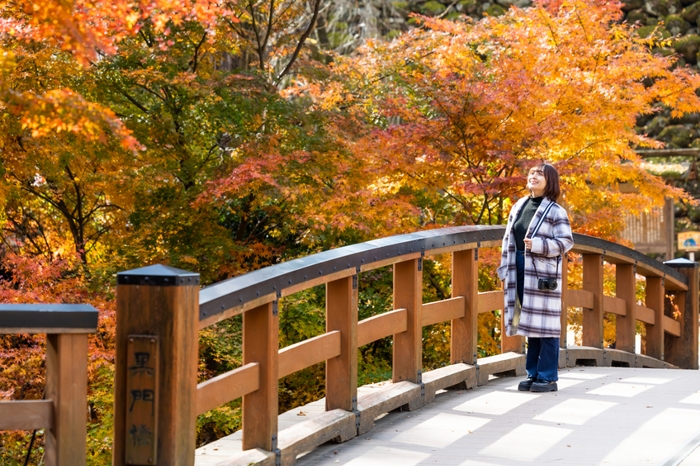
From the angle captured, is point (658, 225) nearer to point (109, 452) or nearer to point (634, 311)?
point (634, 311)

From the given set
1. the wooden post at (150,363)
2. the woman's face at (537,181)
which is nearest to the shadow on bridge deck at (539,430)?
the wooden post at (150,363)

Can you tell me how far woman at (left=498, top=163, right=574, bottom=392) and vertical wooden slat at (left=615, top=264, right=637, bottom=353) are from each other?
9.88ft

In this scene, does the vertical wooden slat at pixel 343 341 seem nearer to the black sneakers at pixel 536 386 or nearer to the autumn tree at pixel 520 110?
the black sneakers at pixel 536 386

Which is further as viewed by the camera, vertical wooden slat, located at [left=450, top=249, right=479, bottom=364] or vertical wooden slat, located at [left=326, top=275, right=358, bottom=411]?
vertical wooden slat, located at [left=450, top=249, right=479, bottom=364]

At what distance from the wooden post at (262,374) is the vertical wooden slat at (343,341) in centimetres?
81

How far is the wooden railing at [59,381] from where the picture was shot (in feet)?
10.2

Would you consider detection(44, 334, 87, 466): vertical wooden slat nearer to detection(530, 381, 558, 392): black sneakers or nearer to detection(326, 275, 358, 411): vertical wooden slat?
detection(326, 275, 358, 411): vertical wooden slat

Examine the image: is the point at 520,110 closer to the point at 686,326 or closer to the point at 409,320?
the point at 686,326

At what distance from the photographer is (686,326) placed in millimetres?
10328

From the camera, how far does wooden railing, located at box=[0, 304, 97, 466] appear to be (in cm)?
311

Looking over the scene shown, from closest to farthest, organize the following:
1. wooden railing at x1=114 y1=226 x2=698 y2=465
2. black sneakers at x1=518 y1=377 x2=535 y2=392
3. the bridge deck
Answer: wooden railing at x1=114 y1=226 x2=698 y2=465, the bridge deck, black sneakers at x1=518 y1=377 x2=535 y2=392

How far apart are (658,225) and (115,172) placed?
10.8 metres

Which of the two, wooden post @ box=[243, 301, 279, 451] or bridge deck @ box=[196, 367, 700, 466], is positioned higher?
wooden post @ box=[243, 301, 279, 451]

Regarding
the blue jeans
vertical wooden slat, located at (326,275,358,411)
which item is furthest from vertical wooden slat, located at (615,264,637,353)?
vertical wooden slat, located at (326,275,358,411)
